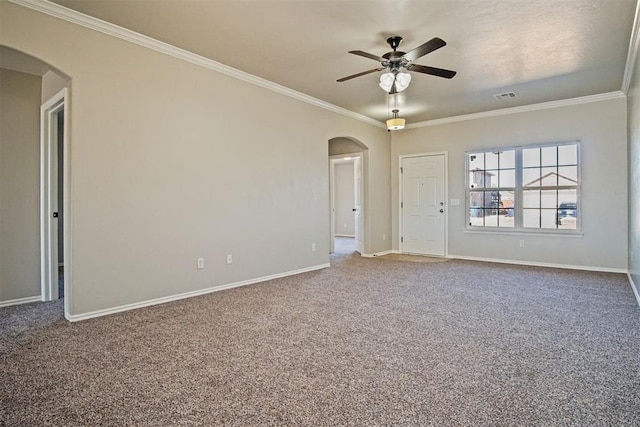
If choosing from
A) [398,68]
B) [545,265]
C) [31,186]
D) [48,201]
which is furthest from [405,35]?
[545,265]

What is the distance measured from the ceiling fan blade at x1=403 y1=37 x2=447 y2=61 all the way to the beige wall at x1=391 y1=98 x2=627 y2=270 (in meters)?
3.89

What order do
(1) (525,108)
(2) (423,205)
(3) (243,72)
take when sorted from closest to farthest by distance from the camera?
(3) (243,72) → (1) (525,108) → (2) (423,205)

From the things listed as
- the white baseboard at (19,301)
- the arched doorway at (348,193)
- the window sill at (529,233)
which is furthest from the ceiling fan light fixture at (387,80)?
the white baseboard at (19,301)

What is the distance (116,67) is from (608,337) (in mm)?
5006

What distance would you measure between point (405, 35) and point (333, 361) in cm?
315

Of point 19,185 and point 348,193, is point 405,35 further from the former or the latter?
point 348,193

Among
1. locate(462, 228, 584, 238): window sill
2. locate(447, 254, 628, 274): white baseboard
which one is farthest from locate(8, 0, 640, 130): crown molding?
locate(447, 254, 628, 274): white baseboard

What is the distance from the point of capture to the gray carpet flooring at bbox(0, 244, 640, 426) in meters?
1.81

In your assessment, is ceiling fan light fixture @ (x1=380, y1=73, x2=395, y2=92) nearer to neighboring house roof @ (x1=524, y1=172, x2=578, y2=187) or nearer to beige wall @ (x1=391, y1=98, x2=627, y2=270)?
beige wall @ (x1=391, y1=98, x2=627, y2=270)

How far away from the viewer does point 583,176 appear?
571 centimetres

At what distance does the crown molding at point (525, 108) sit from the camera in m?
5.48

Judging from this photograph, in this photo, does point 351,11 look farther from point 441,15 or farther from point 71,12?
point 71,12

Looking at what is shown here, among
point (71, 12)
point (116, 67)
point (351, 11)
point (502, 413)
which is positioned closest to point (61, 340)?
point (116, 67)

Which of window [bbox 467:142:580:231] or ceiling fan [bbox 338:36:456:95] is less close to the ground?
ceiling fan [bbox 338:36:456:95]
